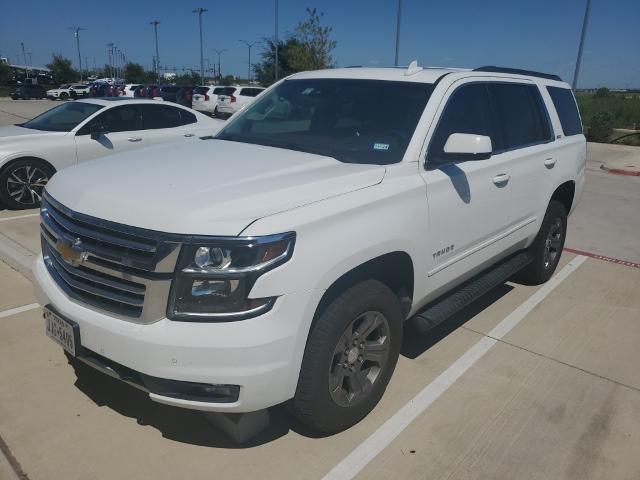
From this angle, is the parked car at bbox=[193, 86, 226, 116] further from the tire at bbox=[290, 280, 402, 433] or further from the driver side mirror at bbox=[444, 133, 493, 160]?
the tire at bbox=[290, 280, 402, 433]

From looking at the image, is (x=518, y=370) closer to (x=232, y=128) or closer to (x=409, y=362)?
(x=409, y=362)

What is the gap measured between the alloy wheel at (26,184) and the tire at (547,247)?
6.40 metres

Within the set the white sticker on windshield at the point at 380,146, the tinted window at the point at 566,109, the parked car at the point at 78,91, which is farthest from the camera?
the parked car at the point at 78,91

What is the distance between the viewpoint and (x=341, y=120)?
364 cm

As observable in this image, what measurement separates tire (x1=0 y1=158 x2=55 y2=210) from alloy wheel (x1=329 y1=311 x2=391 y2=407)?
6.20 metres

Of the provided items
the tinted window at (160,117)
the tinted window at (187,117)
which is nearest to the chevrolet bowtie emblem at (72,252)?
the tinted window at (160,117)

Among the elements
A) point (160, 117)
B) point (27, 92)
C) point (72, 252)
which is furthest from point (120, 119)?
point (27, 92)

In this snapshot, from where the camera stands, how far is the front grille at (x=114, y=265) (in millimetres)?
2289

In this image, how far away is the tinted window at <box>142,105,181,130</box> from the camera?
8.41 meters

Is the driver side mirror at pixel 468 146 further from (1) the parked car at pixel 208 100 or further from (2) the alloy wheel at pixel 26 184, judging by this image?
(1) the parked car at pixel 208 100

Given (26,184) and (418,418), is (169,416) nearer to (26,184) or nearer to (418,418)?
(418,418)

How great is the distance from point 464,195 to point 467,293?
0.78m

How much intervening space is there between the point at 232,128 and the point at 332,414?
92.3 inches

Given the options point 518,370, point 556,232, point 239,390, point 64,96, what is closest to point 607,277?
point 556,232
